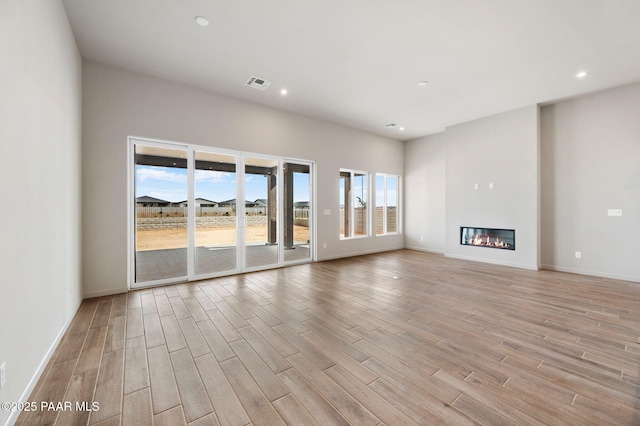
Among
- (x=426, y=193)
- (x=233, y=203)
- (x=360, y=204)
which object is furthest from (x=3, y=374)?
(x=426, y=193)

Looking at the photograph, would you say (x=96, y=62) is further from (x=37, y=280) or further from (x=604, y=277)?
(x=604, y=277)

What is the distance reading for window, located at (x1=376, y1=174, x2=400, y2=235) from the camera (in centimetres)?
762

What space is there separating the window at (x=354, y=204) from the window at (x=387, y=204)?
45 centimetres

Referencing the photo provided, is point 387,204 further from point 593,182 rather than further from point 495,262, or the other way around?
point 593,182

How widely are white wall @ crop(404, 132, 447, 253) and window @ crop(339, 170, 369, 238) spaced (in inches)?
62.0

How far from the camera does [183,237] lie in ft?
14.6

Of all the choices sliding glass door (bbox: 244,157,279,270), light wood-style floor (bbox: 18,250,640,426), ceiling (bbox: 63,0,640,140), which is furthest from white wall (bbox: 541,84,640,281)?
sliding glass door (bbox: 244,157,279,270)

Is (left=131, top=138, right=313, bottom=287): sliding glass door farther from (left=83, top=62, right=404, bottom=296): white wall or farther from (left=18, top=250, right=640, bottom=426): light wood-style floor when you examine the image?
(left=18, top=250, right=640, bottom=426): light wood-style floor

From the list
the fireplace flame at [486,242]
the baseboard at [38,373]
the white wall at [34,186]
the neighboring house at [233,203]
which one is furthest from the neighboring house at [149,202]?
the fireplace flame at [486,242]

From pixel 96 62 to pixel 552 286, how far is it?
762 centimetres

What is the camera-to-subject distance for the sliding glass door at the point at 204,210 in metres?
4.22

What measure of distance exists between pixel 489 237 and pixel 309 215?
163 inches

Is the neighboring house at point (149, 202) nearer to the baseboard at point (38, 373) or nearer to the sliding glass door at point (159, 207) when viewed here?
the sliding glass door at point (159, 207)

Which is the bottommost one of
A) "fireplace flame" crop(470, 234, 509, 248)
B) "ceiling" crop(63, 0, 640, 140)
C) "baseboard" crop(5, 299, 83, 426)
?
Result: "baseboard" crop(5, 299, 83, 426)
